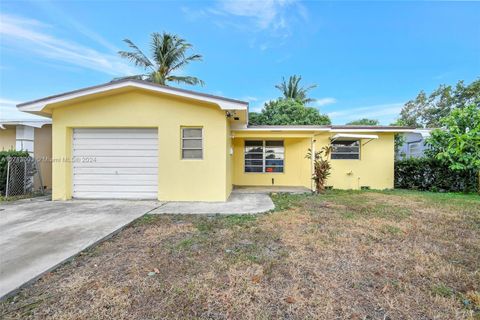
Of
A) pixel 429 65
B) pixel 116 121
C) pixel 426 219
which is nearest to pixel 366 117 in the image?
pixel 429 65

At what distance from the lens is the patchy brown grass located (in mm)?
2102

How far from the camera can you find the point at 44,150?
915 centimetres

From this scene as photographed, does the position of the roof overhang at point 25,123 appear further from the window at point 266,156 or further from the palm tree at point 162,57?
the palm tree at point 162,57

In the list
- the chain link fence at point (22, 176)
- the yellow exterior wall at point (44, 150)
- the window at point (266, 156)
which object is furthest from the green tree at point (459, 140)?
the yellow exterior wall at point (44, 150)

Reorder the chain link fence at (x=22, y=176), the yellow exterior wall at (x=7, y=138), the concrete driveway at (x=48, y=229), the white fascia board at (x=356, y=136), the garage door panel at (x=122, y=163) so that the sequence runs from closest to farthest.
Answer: the concrete driveway at (x=48, y=229)
the garage door panel at (x=122, y=163)
the chain link fence at (x=22, y=176)
the yellow exterior wall at (x=7, y=138)
the white fascia board at (x=356, y=136)

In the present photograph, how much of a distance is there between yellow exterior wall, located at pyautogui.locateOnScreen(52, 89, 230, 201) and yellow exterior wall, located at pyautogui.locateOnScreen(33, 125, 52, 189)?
3.01 meters

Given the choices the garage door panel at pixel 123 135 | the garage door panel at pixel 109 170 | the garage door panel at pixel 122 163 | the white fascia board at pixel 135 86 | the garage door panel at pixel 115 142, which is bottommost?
the garage door panel at pixel 109 170

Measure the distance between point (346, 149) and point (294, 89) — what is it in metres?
16.2

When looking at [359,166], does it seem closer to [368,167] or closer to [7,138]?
[368,167]

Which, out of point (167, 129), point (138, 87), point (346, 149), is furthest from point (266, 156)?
point (138, 87)

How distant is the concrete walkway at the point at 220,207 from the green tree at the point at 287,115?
13.1 m

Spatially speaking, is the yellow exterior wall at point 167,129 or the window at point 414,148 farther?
the window at point 414,148

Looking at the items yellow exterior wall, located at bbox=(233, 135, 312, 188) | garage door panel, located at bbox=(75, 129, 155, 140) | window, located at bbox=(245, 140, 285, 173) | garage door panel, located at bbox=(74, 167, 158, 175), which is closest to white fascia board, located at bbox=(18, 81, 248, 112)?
garage door panel, located at bbox=(75, 129, 155, 140)

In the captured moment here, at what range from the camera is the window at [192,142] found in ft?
23.2
